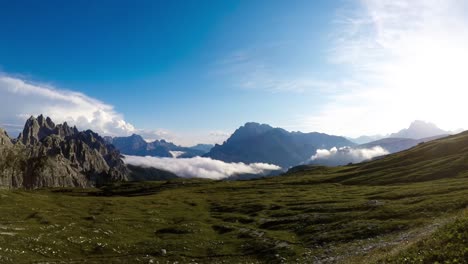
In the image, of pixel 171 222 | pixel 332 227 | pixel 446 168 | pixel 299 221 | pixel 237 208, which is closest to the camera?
pixel 332 227

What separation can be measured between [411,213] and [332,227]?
13386 millimetres

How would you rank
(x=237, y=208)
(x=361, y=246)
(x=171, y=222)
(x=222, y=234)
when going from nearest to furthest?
(x=361, y=246)
(x=222, y=234)
(x=171, y=222)
(x=237, y=208)

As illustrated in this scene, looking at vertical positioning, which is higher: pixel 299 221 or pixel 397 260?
pixel 397 260

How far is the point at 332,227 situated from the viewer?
56125 millimetres

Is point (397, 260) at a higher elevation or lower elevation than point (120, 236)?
higher

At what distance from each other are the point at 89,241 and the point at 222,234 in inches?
862

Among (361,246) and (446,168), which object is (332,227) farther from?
(446,168)

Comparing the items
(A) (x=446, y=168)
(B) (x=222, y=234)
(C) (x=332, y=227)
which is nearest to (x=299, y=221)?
(C) (x=332, y=227)

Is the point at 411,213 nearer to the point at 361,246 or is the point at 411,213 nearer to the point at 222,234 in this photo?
the point at 361,246

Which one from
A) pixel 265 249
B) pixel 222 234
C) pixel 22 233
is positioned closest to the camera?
pixel 265 249

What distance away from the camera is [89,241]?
51.5 meters

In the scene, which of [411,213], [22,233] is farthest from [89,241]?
[411,213]

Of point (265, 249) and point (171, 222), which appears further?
point (171, 222)

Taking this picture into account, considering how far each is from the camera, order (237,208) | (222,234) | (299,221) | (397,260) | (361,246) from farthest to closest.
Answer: (237,208) → (299,221) → (222,234) → (361,246) → (397,260)
